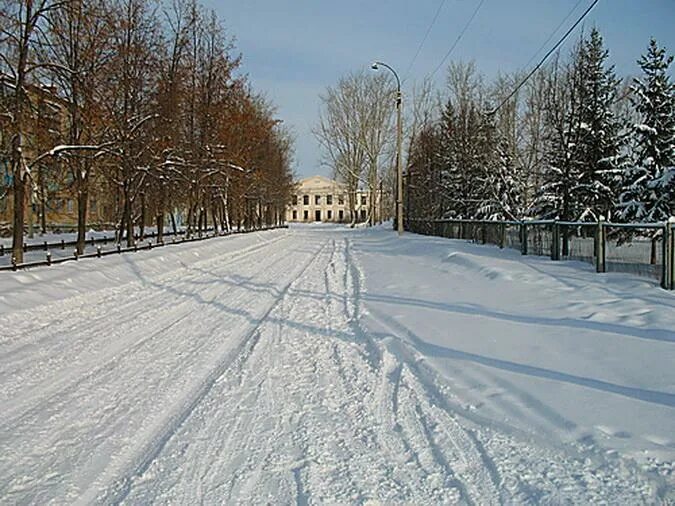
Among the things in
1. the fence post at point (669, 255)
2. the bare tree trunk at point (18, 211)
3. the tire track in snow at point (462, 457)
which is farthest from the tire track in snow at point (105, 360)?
the fence post at point (669, 255)

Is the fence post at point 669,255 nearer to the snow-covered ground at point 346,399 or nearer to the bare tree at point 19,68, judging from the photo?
the snow-covered ground at point 346,399

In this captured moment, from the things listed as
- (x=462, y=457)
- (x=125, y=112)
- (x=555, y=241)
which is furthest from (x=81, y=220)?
(x=462, y=457)

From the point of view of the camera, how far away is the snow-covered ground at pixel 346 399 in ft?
13.7

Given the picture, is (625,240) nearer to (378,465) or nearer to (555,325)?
(555,325)

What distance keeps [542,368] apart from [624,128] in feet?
101

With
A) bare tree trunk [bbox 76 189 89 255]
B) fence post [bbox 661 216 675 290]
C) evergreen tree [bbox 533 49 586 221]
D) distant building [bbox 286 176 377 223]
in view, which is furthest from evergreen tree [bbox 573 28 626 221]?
distant building [bbox 286 176 377 223]

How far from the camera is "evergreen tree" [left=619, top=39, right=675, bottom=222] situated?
997 inches

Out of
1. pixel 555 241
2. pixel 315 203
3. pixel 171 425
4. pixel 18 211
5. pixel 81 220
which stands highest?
pixel 315 203

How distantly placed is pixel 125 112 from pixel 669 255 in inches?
896

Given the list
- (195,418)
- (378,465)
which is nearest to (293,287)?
(195,418)

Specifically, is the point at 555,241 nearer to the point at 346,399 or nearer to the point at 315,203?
the point at 346,399

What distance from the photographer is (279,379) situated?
6797 millimetres

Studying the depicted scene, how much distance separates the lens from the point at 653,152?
88.4ft

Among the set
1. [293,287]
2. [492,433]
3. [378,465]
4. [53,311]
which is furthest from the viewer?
[293,287]
